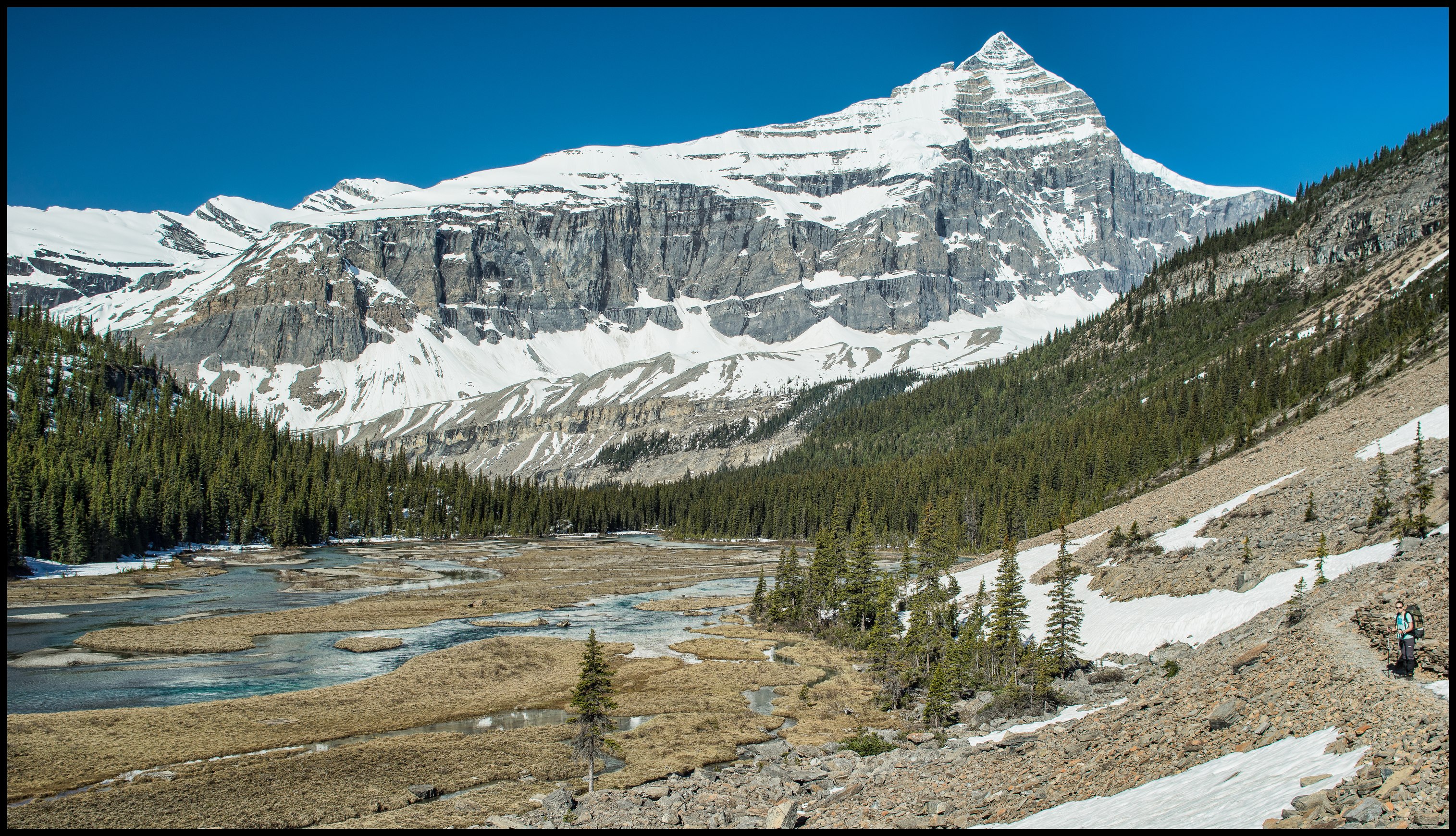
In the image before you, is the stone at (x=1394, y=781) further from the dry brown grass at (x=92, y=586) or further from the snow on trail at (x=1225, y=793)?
the dry brown grass at (x=92, y=586)

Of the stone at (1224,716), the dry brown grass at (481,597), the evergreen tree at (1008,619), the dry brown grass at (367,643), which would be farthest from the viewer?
the dry brown grass at (481,597)

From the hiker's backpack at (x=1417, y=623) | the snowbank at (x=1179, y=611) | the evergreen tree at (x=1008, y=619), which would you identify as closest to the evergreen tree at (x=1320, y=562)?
the snowbank at (x=1179, y=611)

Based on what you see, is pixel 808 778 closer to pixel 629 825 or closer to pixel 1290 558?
pixel 629 825

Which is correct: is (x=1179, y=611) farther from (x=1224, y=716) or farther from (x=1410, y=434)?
(x=1410, y=434)

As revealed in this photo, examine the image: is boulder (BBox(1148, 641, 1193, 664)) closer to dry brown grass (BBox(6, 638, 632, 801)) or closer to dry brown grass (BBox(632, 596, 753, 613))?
dry brown grass (BBox(6, 638, 632, 801))

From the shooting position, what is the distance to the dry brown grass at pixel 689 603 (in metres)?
65.0

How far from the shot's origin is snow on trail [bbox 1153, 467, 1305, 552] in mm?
43031

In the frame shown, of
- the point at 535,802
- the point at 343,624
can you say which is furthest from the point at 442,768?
the point at 343,624

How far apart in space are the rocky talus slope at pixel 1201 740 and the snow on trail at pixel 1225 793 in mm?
125

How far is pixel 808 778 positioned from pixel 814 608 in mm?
31900

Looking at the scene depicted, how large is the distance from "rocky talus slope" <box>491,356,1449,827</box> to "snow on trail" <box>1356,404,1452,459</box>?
6.20 m

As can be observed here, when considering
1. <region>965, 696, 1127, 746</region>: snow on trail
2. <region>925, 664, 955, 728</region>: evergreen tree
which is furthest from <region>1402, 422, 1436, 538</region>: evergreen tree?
<region>925, 664, 955, 728</region>: evergreen tree

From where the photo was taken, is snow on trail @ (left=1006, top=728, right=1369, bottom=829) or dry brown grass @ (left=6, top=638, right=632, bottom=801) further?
dry brown grass @ (left=6, top=638, right=632, bottom=801)

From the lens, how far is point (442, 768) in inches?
1043
